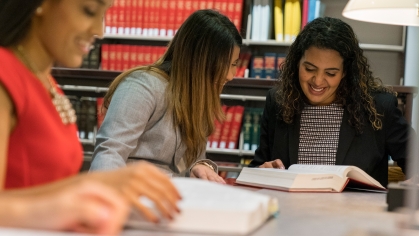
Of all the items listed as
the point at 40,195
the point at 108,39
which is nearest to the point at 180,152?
the point at 40,195

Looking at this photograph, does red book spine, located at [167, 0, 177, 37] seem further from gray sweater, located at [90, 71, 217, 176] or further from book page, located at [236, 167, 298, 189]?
book page, located at [236, 167, 298, 189]

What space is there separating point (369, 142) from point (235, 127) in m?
1.66

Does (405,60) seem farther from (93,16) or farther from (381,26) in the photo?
(93,16)

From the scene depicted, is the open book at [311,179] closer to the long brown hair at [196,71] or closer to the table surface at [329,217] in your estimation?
the table surface at [329,217]

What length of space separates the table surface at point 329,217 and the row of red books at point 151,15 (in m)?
2.41

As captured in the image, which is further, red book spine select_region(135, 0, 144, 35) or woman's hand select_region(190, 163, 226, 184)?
red book spine select_region(135, 0, 144, 35)

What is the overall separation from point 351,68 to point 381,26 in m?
1.91

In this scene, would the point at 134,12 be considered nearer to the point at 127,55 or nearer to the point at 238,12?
the point at 127,55

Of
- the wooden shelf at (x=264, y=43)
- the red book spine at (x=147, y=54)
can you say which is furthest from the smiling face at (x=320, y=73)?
the red book spine at (x=147, y=54)

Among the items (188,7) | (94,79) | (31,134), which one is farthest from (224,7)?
(31,134)

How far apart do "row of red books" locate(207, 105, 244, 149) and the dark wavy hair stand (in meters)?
1.43

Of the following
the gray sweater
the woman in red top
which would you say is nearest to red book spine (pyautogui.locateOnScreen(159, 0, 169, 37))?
the gray sweater

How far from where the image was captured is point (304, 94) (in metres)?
2.63

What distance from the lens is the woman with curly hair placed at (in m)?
2.48
